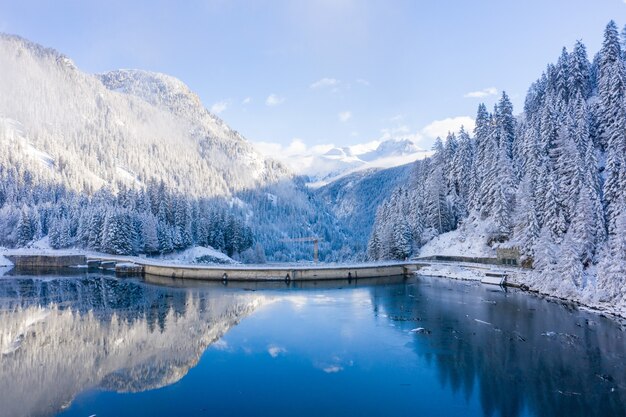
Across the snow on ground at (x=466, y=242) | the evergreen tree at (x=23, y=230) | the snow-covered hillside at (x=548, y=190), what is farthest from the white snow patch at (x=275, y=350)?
the evergreen tree at (x=23, y=230)

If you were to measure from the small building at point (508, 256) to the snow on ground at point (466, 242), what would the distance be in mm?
2539

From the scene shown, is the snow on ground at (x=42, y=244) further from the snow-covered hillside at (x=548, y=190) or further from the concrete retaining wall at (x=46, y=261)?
the snow-covered hillside at (x=548, y=190)

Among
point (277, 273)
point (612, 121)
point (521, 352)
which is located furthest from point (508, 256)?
point (521, 352)

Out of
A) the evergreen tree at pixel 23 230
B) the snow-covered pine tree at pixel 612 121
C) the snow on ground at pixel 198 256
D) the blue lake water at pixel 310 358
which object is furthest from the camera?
the evergreen tree at pixel 23 230

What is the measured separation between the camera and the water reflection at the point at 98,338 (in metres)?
24.5

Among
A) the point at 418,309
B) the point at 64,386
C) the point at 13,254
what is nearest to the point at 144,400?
the point at 64,386

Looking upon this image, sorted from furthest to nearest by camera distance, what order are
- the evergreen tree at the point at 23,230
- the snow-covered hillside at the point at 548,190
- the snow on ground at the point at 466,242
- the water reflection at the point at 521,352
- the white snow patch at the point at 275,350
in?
the evergreen tree at the point at 23,230, the snow on ground at the point at 466,242, the snow-covered hillside at the point at 548,190, the white snow patch at the point at 275,350, the water reflection at the point at 521,352

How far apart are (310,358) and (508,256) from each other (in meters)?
51.9

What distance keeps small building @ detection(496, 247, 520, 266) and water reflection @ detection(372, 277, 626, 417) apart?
17.2 meters

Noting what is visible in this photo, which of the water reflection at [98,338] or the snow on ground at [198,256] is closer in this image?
the water reflection at [98,338]

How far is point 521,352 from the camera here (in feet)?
102

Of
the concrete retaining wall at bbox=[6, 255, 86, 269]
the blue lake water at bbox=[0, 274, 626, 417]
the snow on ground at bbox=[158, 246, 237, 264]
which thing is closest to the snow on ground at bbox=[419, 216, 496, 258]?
the blue lake water at bbox=[0, 274, 626, 417]

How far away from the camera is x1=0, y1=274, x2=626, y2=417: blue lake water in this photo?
2227 centimetres

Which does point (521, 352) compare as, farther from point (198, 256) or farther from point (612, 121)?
point (198, 256)
